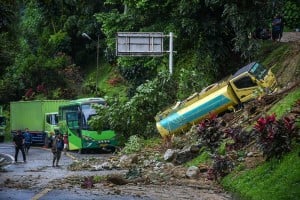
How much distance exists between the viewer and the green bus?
3582 centimetres

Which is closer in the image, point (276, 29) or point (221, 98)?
point (221, 98)

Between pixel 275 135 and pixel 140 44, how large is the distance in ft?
54.7

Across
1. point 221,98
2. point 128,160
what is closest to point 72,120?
point 128,160

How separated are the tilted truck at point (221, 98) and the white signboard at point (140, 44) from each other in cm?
615

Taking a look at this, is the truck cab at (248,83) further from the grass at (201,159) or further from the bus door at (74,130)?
the bus door at (74,130)

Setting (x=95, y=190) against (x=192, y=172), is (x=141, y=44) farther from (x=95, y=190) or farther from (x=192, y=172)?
(x=95, y=190)

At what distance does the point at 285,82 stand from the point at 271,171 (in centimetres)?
1198

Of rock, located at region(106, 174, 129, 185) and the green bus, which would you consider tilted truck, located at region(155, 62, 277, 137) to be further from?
the green bus

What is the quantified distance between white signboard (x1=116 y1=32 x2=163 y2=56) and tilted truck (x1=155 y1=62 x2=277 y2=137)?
20.2 ft

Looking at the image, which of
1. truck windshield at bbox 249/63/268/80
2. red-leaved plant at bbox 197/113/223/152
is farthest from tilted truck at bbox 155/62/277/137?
red-leaved plant at bbox 197/113/223/152

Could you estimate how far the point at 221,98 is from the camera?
24422mm

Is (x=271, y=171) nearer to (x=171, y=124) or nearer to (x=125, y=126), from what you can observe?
(x=171, y=124)

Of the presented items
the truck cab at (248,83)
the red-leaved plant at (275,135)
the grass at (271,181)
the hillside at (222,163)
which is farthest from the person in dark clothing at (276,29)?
the red-leaved plant at (275,135)

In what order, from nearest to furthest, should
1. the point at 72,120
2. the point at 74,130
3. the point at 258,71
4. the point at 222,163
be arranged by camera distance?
the point at 222,163, the point at 258,71, the point at 74,130, the point at 72,120
